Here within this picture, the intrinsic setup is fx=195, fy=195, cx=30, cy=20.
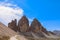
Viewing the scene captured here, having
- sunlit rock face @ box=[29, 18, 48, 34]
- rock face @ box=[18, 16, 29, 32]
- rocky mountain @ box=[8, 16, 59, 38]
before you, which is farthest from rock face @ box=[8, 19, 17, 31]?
sunlit rock face @ box=[29, 18, 48, 34]

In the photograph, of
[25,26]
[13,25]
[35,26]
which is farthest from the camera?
[35,26]

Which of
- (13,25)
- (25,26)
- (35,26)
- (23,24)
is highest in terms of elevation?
(35,26)

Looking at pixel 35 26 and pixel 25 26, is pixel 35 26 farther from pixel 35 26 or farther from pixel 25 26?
pixel 25 26

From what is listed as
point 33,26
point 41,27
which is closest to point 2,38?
point 33,26

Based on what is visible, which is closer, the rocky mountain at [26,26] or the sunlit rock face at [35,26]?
the rocky mountain at [26,26]

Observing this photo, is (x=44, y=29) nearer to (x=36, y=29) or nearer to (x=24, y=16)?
(x=36, y=29)

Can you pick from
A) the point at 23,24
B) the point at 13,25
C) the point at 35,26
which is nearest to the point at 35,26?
the point at 35,26

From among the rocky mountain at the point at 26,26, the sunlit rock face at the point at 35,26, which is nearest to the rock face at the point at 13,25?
the rocky mountain at the point at 26,26

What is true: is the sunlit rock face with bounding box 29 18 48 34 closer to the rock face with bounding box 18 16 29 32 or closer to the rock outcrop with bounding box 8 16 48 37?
the rock outcrop with bounding box 8 16 48 37

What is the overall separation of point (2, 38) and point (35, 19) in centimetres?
11052

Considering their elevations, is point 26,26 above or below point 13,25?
above

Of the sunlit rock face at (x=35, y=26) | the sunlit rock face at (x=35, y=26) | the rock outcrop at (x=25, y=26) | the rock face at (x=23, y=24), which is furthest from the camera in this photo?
the sunlit rock face at (x=35, y=26)

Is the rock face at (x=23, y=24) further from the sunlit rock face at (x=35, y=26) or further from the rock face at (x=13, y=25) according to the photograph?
the sunlit rock face at (x=35, y=26)

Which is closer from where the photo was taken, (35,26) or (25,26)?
(25,26)
